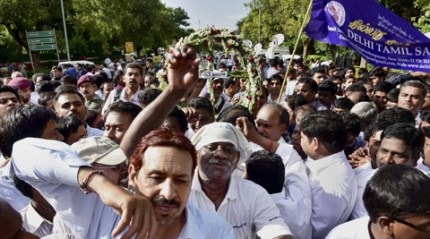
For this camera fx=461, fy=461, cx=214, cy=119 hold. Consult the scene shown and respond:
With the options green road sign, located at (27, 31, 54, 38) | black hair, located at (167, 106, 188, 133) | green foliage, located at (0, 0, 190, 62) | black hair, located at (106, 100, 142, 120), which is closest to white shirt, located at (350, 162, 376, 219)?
black hair, located at (167, 106, 188, 133)

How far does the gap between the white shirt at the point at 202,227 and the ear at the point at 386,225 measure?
637 millimetres

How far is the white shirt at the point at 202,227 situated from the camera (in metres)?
1.83

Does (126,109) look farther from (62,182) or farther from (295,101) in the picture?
(295,101)

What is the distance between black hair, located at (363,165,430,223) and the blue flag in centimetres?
431

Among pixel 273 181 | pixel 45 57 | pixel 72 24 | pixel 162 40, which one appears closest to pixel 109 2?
pixel 72 24

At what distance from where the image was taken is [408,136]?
9.86 ft

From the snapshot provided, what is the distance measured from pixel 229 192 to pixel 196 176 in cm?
22

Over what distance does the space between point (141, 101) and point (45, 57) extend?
33.2 meters

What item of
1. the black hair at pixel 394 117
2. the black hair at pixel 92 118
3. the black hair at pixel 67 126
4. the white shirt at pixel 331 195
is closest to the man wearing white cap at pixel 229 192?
the white shirt at pixel 331 195

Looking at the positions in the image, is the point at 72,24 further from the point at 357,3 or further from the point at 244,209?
the point at 244,209

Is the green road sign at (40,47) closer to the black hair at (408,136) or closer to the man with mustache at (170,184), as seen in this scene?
the black hair at (408,136)

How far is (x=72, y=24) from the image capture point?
25.8 metres

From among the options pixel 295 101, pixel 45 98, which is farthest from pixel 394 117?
pixel 45 98

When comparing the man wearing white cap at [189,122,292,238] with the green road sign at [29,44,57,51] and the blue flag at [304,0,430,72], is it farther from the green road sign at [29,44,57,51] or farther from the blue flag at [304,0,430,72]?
the green road sign at [29,44,57,51]
